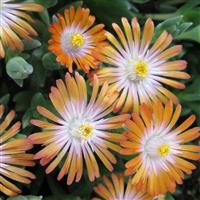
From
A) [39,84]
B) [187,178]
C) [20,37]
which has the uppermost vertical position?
[20,37]

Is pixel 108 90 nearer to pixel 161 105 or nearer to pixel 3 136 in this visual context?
pixel 161 105

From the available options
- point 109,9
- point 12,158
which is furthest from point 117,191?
point 109,9

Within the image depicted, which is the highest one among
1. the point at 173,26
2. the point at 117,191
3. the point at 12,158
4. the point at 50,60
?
the point at 173,26

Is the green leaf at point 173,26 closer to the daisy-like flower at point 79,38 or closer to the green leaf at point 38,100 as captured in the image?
the daisy-like flower at point 79,38

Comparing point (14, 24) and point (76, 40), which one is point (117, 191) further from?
point (14, 24)

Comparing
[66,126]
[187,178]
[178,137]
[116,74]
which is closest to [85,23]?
[116,74]

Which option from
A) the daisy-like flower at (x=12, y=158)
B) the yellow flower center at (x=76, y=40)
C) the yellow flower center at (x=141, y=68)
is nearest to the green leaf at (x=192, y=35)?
the yellow flower center at (x=141, y=68)

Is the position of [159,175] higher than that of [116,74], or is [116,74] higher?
[116,74]
